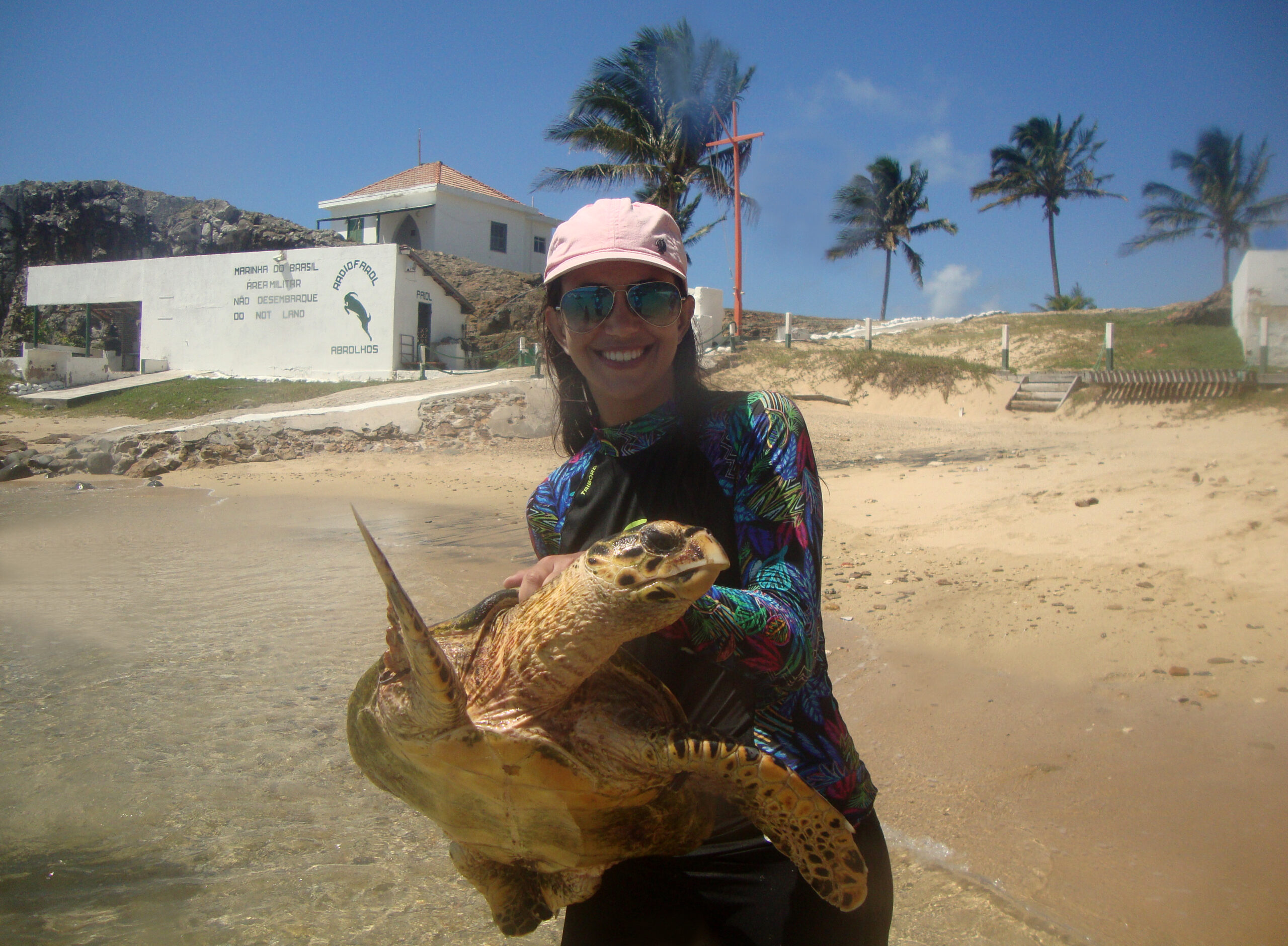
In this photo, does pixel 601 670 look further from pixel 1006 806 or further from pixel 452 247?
pixel 452 247

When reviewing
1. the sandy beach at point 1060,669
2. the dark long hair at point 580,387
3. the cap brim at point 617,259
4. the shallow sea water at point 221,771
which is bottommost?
the shallow sea water at point 221,771

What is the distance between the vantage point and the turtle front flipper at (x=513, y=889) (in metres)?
1.58

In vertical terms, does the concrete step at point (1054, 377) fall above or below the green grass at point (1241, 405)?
above

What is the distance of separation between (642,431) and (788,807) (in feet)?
2.21

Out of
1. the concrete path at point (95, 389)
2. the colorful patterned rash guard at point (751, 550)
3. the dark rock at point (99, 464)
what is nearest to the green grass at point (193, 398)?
the concrete path at point (95, 389)

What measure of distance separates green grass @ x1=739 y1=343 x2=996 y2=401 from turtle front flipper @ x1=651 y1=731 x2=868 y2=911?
1396 cm

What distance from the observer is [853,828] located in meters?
1.29

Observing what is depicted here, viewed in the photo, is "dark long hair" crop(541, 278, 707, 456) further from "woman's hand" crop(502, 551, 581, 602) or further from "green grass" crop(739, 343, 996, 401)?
"green grass" crop(739, 343, 996, 401)

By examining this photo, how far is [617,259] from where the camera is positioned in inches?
54.6

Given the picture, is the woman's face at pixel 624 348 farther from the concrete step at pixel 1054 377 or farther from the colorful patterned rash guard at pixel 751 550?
the concrete step at pixel 1054 377

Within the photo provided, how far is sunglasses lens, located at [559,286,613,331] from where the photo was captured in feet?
4.72

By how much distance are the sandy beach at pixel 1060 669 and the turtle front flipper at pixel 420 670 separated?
1.64m

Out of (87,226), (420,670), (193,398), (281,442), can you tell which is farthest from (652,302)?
(87,226)

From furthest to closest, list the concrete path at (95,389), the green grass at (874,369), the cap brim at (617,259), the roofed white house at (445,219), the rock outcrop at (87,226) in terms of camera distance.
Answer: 1. the rock outcrop at (87,226)
2. the roofed white house at (445,219)
3. the concrete path at (95,389)
4. the green grass at (874,369)
5. the cap brim at (617,259)
